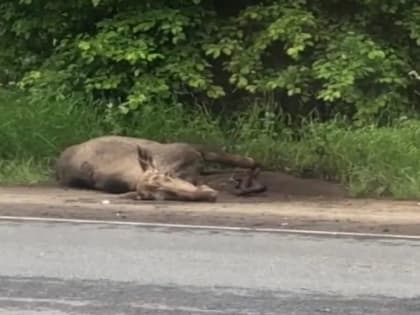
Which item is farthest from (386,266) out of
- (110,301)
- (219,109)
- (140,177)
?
(219,109)

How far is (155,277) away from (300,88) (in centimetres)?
823

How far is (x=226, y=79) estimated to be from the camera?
17.3 m

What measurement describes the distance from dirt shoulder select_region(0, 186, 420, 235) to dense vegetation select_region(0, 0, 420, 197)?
1.75m

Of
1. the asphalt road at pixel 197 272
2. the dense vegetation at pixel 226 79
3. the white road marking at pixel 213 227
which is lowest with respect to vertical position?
the white road marking at pixel 213 227

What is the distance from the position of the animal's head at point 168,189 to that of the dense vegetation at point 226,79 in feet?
7.83

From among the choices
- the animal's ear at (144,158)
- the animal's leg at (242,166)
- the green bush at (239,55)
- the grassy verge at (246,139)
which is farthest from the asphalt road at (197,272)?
the green bush at (239,55)

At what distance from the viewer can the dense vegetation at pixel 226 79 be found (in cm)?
1589

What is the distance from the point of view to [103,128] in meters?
16.5

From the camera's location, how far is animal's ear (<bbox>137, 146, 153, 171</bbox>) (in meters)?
14.0

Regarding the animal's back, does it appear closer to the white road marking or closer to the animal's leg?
the animal's leg

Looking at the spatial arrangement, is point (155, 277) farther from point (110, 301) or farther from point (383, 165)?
point (383, 165)

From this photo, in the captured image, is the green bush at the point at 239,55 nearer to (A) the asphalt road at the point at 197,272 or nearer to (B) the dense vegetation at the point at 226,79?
(B) the dense vegetation at the point at 226,79

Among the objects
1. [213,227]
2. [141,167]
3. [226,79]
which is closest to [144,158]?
[141,167]

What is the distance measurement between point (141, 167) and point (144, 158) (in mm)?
234
